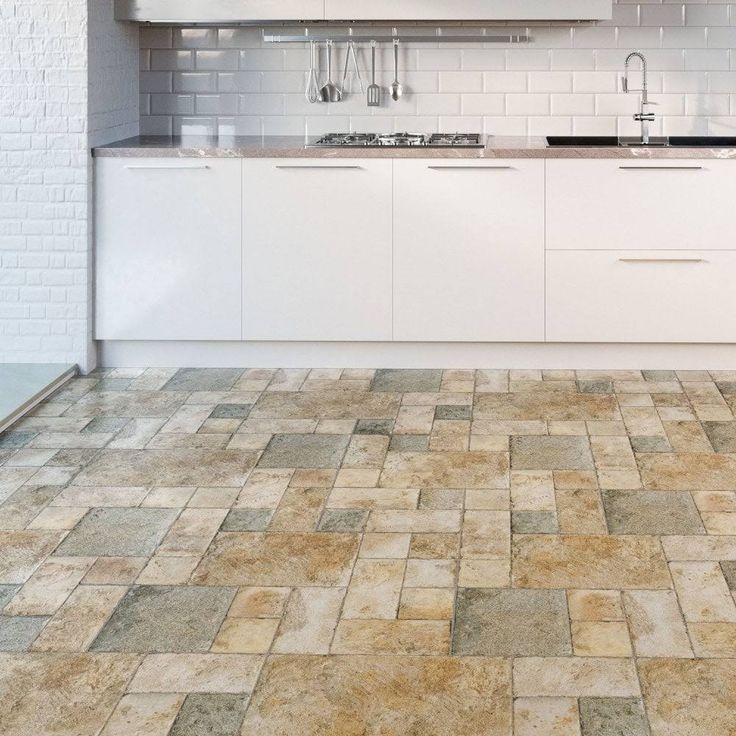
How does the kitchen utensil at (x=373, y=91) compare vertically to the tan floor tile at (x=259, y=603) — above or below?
above

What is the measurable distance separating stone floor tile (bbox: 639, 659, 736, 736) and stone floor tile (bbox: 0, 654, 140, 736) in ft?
3.52

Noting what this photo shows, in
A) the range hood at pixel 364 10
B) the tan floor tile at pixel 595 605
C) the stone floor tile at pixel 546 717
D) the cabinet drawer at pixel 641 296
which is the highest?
the range hood at pixel 364 10

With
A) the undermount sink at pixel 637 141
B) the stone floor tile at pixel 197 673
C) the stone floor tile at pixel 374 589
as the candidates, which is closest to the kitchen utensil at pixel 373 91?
the undermount sink at pixel 637 141


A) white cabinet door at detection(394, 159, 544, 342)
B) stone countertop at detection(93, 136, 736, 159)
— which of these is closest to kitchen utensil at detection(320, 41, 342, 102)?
stone countertop at detection(93, 136, 736, 159)

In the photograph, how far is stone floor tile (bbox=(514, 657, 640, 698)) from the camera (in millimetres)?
2680

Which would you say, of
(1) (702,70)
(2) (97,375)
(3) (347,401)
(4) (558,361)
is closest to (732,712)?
(3) (347,401)

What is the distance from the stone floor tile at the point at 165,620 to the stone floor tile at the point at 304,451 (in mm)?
1049

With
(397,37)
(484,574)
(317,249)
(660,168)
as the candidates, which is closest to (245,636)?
(484,574)

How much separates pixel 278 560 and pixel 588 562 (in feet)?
2.61

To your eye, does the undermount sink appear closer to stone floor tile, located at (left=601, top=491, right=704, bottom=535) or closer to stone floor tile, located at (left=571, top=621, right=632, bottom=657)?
stone floor tile, located at (left=601, top=491, right=704, bottom=535)

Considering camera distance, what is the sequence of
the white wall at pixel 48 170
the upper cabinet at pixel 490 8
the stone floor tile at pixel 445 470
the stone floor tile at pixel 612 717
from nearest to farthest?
the stone floor tile at pixel 612 717 → the stone floor tile at pixel 445 470 → the white wall at pixel 48 170 → the upper cabinet at pixel 490 8

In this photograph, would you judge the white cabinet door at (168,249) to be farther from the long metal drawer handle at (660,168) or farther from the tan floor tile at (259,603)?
the tan floor tile at (259,603)

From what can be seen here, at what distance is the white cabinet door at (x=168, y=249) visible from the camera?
5352 millimetres

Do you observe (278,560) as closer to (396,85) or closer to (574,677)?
(574,677)
